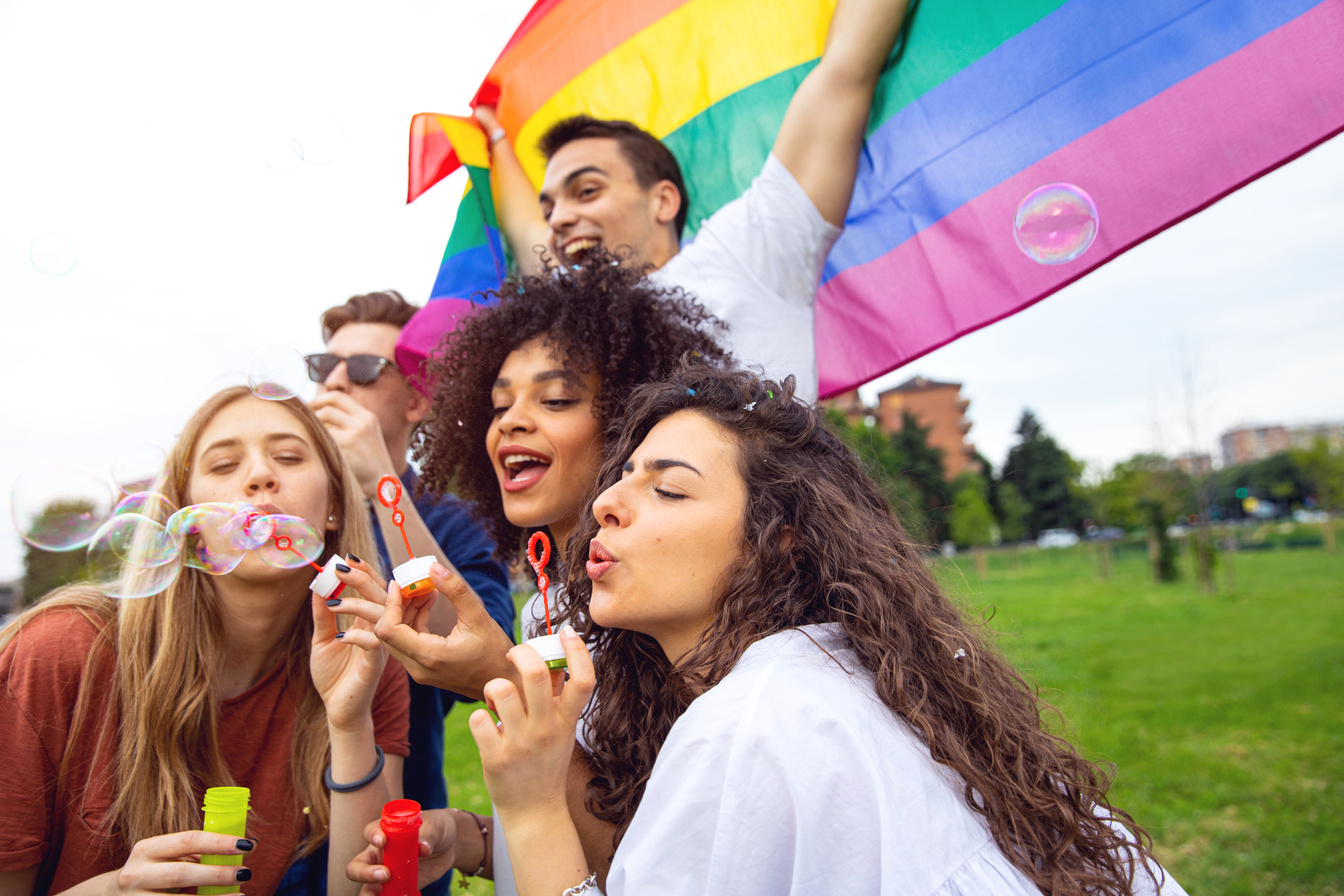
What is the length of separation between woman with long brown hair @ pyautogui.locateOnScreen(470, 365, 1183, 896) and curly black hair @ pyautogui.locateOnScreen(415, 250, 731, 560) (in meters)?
0.45

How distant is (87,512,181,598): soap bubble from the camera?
231 cm

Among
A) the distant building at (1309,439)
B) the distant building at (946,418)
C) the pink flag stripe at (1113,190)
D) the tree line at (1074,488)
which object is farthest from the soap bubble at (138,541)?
the distant building at (1309,439)

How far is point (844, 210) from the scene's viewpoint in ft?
11.0

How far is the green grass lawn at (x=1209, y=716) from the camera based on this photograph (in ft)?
18.7

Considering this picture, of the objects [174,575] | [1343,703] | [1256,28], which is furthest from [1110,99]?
[1343,703]

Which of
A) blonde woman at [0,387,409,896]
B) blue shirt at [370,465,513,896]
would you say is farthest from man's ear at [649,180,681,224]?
blonde woman at [0,387,409,896]

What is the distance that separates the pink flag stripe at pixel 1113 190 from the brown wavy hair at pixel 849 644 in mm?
1475

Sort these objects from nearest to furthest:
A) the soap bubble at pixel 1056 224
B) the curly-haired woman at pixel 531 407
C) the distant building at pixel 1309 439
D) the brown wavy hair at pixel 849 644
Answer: the brown wavy hair at pixel 849 644, the curly-haired woman at pixel 531 407, the soap bubble at pixel 1056 224, the distant building at pixel 1309 439

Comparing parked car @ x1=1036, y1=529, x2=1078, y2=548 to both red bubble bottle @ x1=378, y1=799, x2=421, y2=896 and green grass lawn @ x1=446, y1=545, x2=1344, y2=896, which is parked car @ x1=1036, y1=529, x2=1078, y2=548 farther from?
red bubble bottle @ x1=378, y1=799, x2=421, y2=896

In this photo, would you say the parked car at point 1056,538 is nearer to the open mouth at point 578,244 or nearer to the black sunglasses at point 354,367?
the open mouth at point 578,244

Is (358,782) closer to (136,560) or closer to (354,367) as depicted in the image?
(136,560)

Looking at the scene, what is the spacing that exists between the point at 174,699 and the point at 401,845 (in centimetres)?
80

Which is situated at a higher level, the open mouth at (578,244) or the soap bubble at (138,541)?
the open mouth at (578,244)

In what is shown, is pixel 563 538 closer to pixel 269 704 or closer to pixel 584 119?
pixel 269 704
